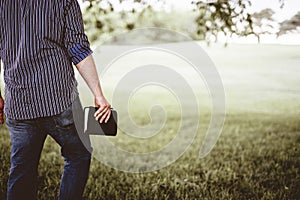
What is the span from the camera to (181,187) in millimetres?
4043

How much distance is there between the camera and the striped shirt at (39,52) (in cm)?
223

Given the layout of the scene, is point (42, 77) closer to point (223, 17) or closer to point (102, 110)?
point (102, 110)

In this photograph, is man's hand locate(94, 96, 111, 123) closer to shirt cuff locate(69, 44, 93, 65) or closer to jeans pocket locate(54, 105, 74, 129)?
jeans pocket locate(54, 105, 74, 129)

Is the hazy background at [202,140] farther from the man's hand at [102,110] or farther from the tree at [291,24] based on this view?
the man's hand at [102,110]

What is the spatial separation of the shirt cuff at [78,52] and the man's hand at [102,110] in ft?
0.81

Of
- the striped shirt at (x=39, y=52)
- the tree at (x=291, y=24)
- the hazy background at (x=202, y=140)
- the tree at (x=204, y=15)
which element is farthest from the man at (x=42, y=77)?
the tree at (x=291, y=24)

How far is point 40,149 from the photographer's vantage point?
251cm

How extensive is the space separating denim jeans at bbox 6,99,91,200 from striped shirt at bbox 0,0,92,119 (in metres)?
0.07

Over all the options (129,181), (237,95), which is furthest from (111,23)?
(237,95)

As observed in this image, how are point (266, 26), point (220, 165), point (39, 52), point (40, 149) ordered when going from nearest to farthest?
point (39, 52) < point (40, 149) < point (220, 165) < point (266, 26)

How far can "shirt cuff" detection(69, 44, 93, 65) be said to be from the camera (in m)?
2.35

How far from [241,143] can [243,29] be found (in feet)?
6.79

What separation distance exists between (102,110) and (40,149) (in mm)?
456

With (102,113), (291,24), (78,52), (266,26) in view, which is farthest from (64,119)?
(291,24)
